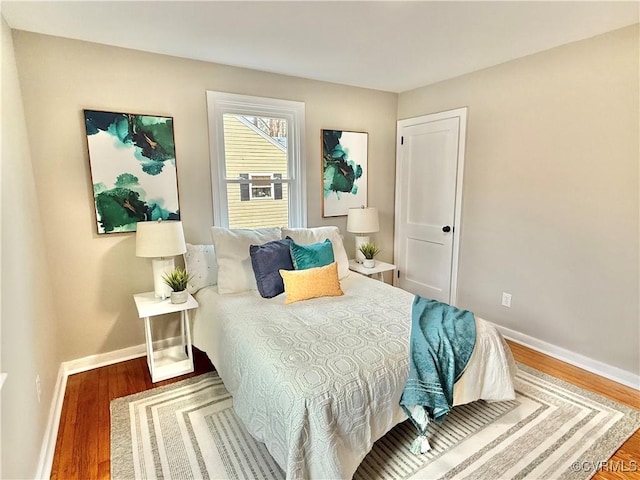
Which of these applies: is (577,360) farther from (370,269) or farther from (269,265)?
(269,265)

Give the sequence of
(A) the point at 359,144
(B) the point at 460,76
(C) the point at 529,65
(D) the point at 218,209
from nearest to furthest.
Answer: (C) the point at 529,65 < (D) the point at 218,209 < (B) the point at 460,76 < (A) the point at 359,144

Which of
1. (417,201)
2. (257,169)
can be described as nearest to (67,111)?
(257,169)

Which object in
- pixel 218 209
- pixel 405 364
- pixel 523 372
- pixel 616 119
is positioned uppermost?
pixel 616 119

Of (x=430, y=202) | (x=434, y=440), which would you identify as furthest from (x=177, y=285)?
(x=430, y=202)

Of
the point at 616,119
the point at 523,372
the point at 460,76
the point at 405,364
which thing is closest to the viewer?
the point at 405,364

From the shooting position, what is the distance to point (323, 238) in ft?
9.98

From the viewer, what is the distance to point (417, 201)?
151 inches

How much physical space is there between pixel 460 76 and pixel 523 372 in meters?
2.62

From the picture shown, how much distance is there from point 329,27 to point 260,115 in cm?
111

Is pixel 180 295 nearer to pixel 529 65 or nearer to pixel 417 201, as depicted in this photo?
pixel 417 201

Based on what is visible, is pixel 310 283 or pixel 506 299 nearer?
pixel 310 283

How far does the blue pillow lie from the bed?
0.39 ft

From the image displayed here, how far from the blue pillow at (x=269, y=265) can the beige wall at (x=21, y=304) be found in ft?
4.28

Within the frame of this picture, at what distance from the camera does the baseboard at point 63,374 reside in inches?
67.8
